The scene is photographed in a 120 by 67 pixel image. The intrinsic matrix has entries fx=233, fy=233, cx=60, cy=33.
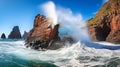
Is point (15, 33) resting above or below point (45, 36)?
above

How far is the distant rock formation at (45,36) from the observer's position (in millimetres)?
38312

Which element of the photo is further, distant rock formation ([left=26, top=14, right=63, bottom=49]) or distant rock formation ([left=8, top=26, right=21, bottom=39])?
distant rock formation ([left=8, top=26, right=21, bottom=39])

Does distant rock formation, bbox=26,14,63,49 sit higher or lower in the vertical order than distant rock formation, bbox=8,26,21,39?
lower

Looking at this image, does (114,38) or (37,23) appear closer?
(37,23)

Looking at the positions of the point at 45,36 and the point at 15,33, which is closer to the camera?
the point at 45,36

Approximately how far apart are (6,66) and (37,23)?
22952 millimetres

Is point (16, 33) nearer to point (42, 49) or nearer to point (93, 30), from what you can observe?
point (93, 30)

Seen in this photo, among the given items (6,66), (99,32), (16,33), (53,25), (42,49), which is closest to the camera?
(6,66)

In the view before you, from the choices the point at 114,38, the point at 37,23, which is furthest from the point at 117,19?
the point at 37,23

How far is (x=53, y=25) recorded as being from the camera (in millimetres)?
40594

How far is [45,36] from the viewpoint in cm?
3953

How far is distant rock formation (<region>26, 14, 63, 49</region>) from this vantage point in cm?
3831

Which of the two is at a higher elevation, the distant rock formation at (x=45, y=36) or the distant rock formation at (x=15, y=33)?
the distant rock formation at (x=15, y=33)

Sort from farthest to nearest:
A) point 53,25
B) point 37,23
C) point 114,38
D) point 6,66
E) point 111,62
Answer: point 114,38
point 37,23
point 53,25
point 111,62
point 6,66
